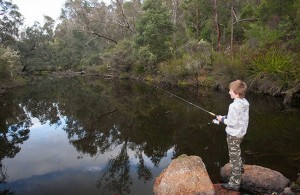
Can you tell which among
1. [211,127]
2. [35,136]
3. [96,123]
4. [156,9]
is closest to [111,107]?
[96,123]

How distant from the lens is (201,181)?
16.0 feet

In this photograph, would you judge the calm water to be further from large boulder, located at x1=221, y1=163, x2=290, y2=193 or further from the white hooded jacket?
the white hooded jacket

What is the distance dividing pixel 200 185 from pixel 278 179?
1.47m

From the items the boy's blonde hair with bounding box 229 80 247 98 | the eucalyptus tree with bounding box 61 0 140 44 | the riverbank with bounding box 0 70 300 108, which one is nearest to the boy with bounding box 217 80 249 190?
the boy's blonde hair with bounding box 229 80 247 98

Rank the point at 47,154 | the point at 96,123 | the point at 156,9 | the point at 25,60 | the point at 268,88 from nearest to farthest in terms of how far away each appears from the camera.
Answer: the point at 47,154 → the point at 96,123 → the point at 268,88 → the point at 156,9 → the point at 25,60

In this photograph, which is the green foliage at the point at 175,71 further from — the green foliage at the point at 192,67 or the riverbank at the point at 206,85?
the riverbank at the point at 206,85

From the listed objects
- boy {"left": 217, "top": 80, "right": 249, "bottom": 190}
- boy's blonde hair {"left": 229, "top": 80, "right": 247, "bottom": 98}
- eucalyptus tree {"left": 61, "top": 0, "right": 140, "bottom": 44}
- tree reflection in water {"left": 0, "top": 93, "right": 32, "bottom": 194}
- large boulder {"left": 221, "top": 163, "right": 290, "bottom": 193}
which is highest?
eucalyptus tree {"left": 61, "top": 0, "right": 140, "bottom": 44}

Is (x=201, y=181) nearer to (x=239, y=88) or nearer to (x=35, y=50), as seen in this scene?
(x=239, y=88)

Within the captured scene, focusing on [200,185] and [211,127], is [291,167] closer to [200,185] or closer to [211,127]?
[200,185]

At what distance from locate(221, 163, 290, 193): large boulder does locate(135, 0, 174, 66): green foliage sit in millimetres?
23729

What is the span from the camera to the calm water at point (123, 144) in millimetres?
6375

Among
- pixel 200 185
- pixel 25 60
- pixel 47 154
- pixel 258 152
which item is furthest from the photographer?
pixel 25 60

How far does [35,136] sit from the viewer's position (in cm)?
1051

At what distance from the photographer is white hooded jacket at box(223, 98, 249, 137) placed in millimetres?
4645
